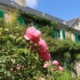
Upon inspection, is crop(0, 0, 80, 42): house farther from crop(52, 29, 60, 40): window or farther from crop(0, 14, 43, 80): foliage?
crop(0, 14, 43, 80): foliage

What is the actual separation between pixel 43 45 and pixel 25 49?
22 centimetres

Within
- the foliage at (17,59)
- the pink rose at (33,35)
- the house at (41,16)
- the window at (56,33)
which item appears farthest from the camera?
the window at (56,33)

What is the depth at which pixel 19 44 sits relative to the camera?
2381mm

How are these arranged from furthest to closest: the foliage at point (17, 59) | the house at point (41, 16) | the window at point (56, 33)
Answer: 1. the window at point (56, 33)
2. the house at point (41, 16)
3. the foliage at point (17, 59)

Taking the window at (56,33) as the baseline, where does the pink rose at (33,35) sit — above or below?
below

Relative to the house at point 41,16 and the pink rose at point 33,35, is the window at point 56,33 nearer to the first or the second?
the house at point 41,16

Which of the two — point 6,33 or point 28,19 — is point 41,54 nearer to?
point 6,33

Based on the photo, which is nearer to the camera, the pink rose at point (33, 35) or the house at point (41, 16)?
the pink rose at point (33, 35)

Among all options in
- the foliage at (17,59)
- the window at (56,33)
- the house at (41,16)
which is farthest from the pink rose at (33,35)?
the window at (56,33)

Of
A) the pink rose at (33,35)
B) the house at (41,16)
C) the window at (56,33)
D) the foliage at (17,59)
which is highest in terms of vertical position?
the house at (41,16)

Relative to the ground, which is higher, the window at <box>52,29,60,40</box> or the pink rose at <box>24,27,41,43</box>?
the window at <box>52,29,60,40</box>

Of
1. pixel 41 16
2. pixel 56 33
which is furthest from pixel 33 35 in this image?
pixel 56 33

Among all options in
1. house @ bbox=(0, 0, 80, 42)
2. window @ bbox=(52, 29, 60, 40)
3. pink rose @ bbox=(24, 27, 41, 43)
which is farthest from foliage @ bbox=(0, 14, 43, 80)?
window @ bbox=(52, 29, 60, 40)

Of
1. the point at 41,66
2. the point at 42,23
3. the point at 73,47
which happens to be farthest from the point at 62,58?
the point at 41,66
